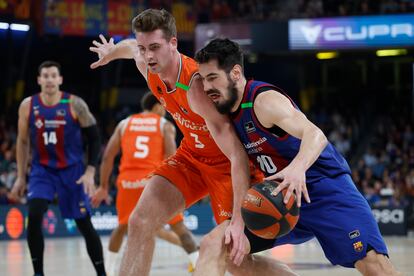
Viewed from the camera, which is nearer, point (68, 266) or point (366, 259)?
point (366, 259)

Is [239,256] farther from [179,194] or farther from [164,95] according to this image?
[164,95]

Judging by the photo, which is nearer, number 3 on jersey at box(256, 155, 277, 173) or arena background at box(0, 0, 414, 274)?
number 3 on jersey at box(256, 155, 277, 173)

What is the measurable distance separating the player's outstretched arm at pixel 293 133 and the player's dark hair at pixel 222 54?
25 centimetres

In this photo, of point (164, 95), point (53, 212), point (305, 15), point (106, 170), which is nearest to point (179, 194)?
point (164, 95)

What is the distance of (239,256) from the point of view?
474cm

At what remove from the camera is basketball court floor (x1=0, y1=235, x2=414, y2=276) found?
8750 mm

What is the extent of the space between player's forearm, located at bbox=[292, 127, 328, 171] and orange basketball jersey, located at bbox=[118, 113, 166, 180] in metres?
5.00

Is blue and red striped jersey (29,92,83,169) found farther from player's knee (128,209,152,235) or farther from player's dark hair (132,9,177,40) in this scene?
player's dark hair (132,9,177,40)

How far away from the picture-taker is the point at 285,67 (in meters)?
25.5

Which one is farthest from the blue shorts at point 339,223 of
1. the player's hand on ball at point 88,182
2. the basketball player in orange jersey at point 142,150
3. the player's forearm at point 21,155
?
the basketball player in orange jersey at point 142,150

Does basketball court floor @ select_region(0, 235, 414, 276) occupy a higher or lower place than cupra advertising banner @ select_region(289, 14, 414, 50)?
lower

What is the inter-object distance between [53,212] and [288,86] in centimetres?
1160

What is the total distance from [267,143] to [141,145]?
15.7ft

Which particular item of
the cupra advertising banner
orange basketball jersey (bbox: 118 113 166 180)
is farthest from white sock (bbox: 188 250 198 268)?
the cupra advertising banner
